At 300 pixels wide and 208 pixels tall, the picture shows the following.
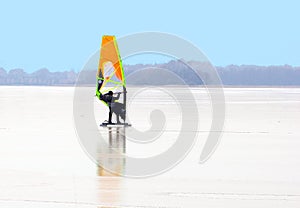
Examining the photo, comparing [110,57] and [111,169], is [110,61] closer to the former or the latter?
[110,57]

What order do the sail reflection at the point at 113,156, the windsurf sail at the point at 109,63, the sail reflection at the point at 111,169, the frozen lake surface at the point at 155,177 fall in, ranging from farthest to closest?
the windsurf sail at the point at 109,63
the sail reflection at the point at 113,156
the sail reflection at the point at 111,169
the frozen lake surface at the point at 155,177

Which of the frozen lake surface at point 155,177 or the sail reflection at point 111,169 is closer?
the frozen lake surface at point 155,177

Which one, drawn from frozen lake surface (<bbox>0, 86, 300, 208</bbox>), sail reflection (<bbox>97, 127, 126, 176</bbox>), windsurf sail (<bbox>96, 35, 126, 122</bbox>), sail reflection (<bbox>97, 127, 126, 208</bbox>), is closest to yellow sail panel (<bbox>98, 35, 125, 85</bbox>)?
windsurf sail (<bbox>96, 35, 126, 122</bbox>)

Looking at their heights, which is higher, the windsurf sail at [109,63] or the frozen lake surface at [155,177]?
the windsurf sail at [109,63]

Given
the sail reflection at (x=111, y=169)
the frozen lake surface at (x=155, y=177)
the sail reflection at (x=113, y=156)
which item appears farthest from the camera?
the sail reflection at (x=113, y=156)

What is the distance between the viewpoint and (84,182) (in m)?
10.9

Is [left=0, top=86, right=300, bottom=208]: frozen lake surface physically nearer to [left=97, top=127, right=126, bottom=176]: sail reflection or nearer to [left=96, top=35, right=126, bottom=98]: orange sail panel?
[left=97, top=127, right=126, bottom=176]: sail reflection

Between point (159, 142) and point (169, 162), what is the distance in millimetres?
4209

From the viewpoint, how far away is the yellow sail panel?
23891mm

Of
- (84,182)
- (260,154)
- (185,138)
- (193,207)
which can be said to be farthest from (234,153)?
(193,207)

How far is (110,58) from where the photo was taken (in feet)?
78.5

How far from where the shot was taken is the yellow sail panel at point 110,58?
23.9 metres

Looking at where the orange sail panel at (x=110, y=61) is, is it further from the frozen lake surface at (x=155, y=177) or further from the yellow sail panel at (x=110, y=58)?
the frozen lake surface at (x=155, y=177)

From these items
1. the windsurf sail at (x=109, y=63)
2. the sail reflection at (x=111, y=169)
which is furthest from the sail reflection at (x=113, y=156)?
the windsurf sail at (x=109, y=63)
